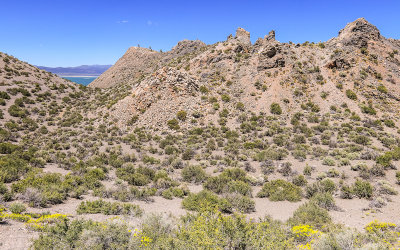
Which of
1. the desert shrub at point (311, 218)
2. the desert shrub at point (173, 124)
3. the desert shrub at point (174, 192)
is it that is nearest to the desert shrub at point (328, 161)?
the desert shrub at point (311, 218)

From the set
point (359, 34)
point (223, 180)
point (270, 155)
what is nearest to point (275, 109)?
point (270, 155)

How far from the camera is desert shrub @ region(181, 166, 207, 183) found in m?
15.9

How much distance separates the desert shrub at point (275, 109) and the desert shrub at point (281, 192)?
1817 centimetres

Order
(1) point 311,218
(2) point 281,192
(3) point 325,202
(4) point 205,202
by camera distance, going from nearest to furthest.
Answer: (1) point 311,218 → (4) point 205,202 → (3) point 325,202 → (2) point 281,192

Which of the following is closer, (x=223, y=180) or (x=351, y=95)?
(x=223, y=180)

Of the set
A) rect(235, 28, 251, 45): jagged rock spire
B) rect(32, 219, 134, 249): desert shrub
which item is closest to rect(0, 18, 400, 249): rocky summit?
rect(32, 219, 134, 249): desert shrub

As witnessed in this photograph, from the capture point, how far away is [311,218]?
9.27 meters

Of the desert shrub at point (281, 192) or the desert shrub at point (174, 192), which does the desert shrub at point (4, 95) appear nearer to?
the desert shrub at point (174, 192)

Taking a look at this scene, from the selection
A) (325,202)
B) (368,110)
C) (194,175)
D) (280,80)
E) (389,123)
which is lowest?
(194,175)

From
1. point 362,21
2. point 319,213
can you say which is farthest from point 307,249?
point 362,21

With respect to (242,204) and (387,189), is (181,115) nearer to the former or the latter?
(242,204)

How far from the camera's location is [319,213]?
380 inches

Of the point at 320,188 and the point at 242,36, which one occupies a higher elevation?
the point at 242,36

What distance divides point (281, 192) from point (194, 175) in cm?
632
